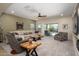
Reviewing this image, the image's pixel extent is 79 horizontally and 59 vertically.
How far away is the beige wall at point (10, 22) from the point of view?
8.28ft

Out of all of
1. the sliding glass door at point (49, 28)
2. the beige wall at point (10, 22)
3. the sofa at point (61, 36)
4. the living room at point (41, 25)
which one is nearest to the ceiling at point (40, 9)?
the living room at point (41, 25)

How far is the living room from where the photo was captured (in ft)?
8.18

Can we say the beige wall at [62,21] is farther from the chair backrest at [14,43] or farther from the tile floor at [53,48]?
the chair backrest at [14,43]

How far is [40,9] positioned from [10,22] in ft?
2.26

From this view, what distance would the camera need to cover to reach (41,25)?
8.52 ft

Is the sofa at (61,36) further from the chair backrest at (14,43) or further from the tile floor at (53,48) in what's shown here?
the chair backrest at (14,43)

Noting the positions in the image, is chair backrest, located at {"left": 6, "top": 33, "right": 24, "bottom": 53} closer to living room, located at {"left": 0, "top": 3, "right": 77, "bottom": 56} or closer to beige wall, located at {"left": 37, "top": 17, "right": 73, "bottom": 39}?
living room, located at {"left": 0, "top": 3, "right": 77, "bottom": 56}

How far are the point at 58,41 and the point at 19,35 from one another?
834 mm

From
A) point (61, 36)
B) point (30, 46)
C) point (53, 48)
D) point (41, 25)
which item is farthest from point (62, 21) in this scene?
point (30, 46)

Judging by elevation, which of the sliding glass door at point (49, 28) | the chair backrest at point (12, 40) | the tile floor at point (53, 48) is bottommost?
the tile floor at point (53, 48)

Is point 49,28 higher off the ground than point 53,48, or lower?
higher

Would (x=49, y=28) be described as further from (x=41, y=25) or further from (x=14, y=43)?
(x=14, y=43)

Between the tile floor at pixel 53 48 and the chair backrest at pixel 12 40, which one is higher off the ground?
the chair backrest at pixel 12 40

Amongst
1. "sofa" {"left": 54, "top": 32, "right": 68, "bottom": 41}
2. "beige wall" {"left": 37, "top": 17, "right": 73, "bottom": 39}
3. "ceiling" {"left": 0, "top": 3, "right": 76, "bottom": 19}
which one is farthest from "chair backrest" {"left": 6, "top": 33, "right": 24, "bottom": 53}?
"sofa" {"left": 54, "top": 32, "right": 68, "bottom": 41}
